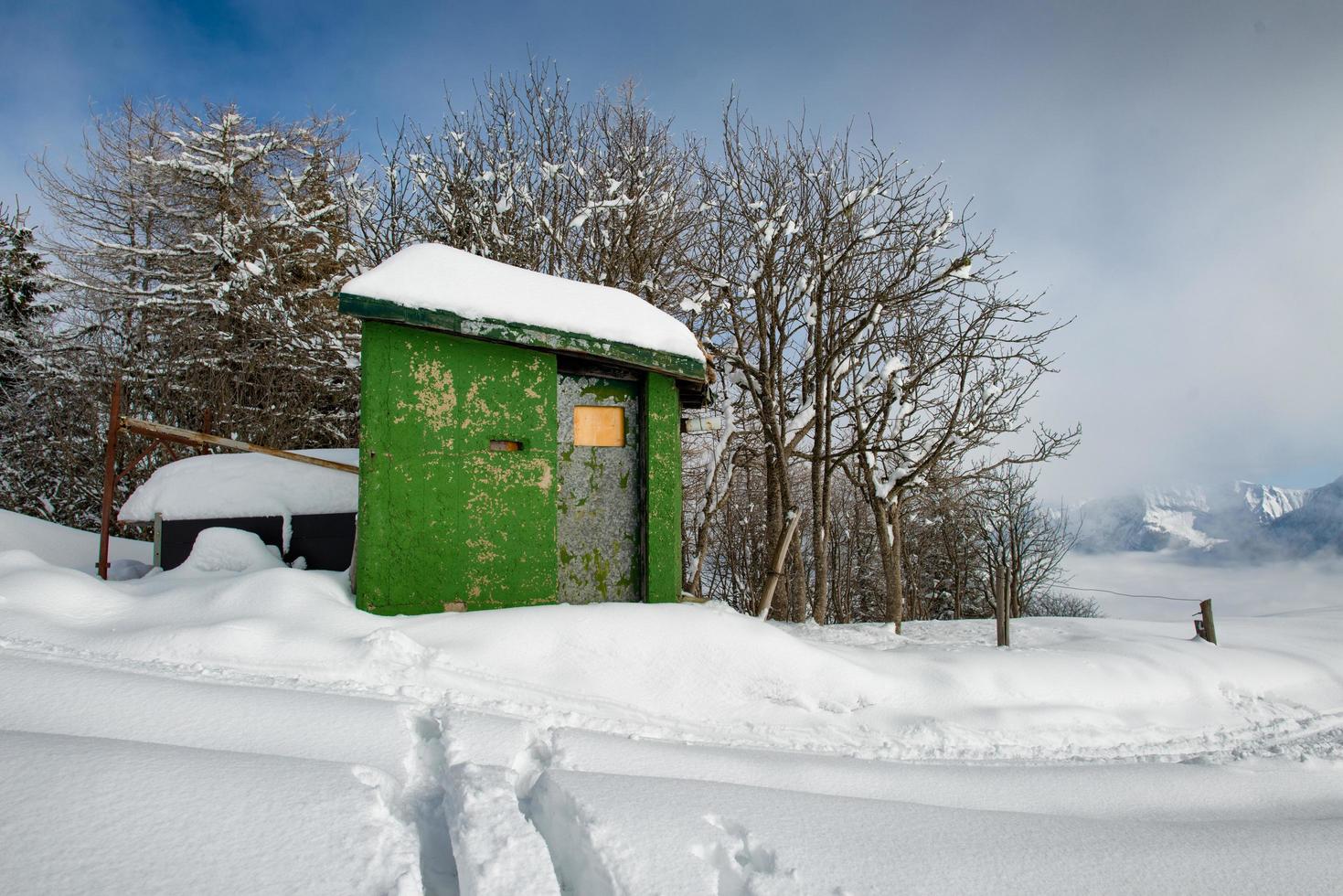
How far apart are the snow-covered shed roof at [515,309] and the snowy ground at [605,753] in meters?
2.42

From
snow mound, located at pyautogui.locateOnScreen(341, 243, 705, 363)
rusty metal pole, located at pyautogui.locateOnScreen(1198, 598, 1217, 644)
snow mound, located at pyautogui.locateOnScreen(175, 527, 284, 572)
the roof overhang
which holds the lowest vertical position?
rusty metal pole, located at pyautogui.locateOnScreen(1198, 598, 1217, 644)

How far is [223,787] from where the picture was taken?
2.20 metres

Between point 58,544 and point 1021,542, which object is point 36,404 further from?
point 1021,542

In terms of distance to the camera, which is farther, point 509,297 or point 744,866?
point 509,297

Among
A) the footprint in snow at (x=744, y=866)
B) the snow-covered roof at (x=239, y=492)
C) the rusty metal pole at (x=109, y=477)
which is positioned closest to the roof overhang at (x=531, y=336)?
the snow-covered roof at (x=239, y=492)

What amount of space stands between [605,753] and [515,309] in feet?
13.4

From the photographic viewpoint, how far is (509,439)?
6.26 meters

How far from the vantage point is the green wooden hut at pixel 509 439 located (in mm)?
5879

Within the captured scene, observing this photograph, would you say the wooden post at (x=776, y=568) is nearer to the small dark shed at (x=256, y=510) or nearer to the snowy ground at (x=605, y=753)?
the snowy ground at (x=605, y=753)

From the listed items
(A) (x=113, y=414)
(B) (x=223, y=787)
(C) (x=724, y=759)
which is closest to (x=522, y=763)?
(C) (x=724, y=759)

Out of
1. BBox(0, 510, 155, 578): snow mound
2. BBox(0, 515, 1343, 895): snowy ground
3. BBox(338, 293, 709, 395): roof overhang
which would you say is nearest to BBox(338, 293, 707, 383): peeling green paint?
BBox(338, 293, 709, 395): roof overhang

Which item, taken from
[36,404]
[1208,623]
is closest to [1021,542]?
[1208,623]

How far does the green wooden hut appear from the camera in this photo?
5879mm

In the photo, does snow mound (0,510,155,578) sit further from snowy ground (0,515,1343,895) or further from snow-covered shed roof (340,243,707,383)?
snow-covered shed roof (340,243,707,383)
